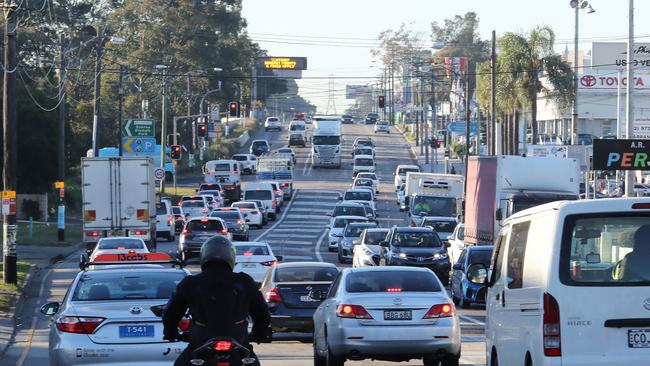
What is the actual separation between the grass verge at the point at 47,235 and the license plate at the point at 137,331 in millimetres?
39685

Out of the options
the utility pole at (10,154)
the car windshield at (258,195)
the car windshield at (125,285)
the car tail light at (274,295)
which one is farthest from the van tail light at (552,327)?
the car windshield at (258,195)

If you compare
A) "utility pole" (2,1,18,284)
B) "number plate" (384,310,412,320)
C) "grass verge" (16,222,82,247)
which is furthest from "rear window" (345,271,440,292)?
"grass verge" (16,222,82,247)

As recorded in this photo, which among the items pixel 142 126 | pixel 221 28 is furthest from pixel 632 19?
pixel 221 28

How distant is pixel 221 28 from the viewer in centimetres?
11712

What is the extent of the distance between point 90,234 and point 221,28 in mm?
76495

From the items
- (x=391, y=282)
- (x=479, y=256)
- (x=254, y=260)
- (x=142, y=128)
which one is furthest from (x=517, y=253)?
(x=142, y=128)

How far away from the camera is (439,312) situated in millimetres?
16875

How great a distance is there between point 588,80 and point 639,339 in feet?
323

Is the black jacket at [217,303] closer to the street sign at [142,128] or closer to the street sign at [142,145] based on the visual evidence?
the street sign at [142,145]

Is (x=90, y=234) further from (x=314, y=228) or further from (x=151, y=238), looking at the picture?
(x=314, y=228)

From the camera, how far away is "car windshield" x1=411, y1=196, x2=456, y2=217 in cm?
5091

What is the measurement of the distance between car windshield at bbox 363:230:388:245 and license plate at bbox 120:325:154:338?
26.0 metres

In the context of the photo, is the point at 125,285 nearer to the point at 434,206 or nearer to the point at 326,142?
the point at 434,206

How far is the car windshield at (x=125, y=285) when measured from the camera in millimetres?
13688
